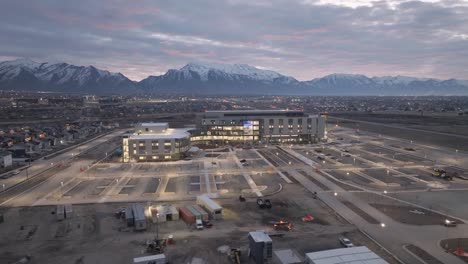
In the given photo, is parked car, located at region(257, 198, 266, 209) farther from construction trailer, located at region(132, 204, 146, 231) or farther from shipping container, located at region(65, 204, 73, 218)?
shipping container, located at region(65, 204, 73, 218)

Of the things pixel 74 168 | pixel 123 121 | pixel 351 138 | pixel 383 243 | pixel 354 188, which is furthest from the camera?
pixel 123 121

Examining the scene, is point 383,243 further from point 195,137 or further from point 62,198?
point 195,137

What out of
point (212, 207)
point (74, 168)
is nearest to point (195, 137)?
point (74, 168)

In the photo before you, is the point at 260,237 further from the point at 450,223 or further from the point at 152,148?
the point at 152,148

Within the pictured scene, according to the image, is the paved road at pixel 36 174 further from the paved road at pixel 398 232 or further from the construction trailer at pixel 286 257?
the paved road at pixel 398 232

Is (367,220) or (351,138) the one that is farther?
(351,138)

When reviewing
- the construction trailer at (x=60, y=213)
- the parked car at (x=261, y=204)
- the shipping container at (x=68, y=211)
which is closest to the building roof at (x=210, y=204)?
the parked car at (x=261, y=204)

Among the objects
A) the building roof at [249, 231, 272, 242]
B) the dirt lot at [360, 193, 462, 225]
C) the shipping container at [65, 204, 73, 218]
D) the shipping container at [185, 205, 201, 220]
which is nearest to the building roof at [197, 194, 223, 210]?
the shipping container at [185, 205, 201, 220]
